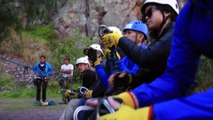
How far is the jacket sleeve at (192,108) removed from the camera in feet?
5.41

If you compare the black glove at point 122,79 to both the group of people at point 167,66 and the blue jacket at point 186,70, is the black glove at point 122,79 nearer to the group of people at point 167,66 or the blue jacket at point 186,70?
the group of people at point 167,66

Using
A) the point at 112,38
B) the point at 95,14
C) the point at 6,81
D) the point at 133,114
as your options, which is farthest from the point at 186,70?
the point at 95,14

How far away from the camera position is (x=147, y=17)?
348 centimetres

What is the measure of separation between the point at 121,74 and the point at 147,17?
17.5 inches

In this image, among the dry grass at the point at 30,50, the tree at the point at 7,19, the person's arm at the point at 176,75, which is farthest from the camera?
the dry grass at the point at 30,50

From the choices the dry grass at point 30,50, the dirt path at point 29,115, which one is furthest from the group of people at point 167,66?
the dry grass at point 30,50

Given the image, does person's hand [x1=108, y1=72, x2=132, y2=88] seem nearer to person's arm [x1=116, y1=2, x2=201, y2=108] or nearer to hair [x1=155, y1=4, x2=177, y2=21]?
hair [x1=155, y1=4, x2=177, y2=21]

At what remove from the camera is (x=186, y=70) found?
235cm

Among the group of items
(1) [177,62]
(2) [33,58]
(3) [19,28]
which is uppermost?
(1) [177,62]

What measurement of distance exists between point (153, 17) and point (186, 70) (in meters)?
1.07

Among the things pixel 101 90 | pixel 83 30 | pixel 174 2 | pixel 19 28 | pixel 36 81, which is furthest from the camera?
pixel 83 30

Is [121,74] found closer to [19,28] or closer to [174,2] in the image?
[174,2]

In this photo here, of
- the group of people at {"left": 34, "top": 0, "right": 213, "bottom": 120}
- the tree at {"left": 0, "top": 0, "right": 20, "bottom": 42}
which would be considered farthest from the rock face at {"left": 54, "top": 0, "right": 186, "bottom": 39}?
the group of people at {"left": 34, "top": 0, "right": 213, "bottom": 120}

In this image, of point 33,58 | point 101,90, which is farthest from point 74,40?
point 101,90
